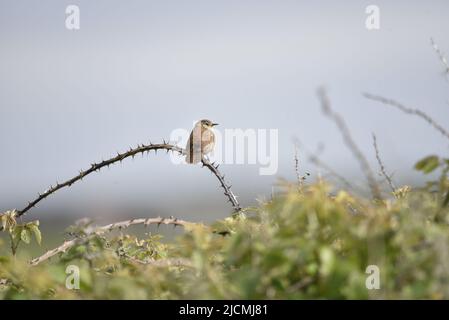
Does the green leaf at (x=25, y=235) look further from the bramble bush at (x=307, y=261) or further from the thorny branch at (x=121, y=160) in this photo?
the bramble bush at (x=307, y=261)

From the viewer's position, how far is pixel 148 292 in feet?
7.14

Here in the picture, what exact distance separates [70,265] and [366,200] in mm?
927

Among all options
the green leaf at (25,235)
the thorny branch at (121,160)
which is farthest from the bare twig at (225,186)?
the green leaf at (25,235)

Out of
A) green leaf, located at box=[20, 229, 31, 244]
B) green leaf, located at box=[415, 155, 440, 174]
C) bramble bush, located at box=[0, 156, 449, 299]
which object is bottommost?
bramble bush, located at box=[0, 156, 449, 299]

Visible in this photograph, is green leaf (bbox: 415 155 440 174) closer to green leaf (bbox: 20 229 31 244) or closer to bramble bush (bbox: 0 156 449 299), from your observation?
bramble bush (bbox: 0 156 449 299)

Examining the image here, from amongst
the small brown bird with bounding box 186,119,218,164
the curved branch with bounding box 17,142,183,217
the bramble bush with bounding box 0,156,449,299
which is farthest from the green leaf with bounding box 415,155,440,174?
the small brown bird with bounding box 186,119,218,164

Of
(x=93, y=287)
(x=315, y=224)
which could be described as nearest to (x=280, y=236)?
(x=315, y=224)

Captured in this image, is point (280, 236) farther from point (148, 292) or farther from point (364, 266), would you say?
point (148, 292)

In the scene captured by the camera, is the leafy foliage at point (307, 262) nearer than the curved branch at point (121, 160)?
Yes

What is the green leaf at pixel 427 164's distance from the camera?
8.05ft

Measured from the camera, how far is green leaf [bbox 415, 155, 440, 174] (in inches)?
96.7

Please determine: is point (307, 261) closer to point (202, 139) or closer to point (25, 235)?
point (25, 235)
